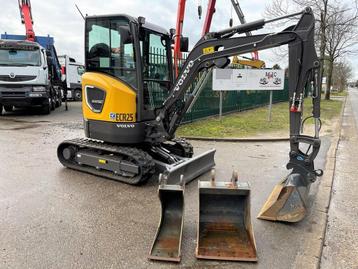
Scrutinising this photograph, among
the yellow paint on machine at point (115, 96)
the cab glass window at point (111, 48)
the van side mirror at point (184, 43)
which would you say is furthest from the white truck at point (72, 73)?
the yellow paint on machine at point (115, 96)

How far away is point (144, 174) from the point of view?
197 inches

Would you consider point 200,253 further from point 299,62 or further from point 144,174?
point 299,62

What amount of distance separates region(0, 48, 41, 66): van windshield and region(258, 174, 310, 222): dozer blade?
12170 mm

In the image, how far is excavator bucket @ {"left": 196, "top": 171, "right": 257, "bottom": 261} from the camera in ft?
10.5

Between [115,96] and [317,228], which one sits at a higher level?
[115,96]

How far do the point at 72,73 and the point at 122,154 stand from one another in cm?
1936

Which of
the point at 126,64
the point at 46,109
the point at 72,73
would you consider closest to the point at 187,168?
the point at 126,64

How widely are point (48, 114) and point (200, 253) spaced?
45.0 ft

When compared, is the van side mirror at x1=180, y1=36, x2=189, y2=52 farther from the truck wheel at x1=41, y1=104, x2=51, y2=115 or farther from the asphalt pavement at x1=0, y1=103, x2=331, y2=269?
the truck wheel at x1=41, y1=104, x2=51, y2=115

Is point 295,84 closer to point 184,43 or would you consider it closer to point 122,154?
point 184,43

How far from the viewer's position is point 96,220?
396 cm

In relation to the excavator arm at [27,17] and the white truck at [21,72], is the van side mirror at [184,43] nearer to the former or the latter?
the white truck at [21,72]

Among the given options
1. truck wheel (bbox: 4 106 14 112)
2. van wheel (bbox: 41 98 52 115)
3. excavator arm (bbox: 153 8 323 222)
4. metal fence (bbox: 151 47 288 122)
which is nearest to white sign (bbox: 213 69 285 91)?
metal fence (bbox: 151 47 288 122)

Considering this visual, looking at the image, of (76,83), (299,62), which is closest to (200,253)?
(299,62)
